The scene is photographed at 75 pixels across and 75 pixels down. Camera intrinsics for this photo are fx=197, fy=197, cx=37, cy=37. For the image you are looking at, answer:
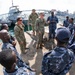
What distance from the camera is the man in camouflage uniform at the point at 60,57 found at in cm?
323

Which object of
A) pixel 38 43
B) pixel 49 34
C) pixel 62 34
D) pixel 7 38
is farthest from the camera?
pixel 49 34

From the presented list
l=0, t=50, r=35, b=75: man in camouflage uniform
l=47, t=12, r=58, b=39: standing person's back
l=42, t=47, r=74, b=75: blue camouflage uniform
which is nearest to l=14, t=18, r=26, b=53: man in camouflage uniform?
l=47, t=12, r=58, b=39: standing person's back

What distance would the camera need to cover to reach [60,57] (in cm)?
326

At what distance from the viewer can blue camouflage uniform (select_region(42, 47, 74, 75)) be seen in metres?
3.27

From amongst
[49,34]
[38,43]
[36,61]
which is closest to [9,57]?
[36,61]

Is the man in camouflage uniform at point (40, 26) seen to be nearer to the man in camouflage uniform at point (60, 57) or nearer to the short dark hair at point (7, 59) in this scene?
the man in camouflage uniform at point (60, 57)

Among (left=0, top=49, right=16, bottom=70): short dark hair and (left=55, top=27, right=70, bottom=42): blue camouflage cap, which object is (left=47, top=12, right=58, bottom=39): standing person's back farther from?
(left=0, top=49, right=16, bottom=70): short dark hair

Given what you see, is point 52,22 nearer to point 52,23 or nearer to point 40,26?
point 52,23

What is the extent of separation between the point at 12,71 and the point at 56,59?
2.81 feet

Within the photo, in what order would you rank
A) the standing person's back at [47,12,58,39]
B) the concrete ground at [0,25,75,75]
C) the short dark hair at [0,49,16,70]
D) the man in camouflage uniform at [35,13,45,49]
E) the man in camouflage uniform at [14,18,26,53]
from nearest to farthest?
the short dark hair at [0,49,16,70]
the concrete ground at [0,25,75,75]
the man in camouflage uniform at [14,18,26,53]
the man in camouflage uniform at [35,13,45,49]
the standing person's back at [47,12,58,39]

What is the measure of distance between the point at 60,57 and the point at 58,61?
0.26 ft

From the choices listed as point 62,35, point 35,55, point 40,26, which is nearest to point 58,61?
point 62,35

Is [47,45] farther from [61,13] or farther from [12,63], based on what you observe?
[61,13]

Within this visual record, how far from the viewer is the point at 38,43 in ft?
27.5
